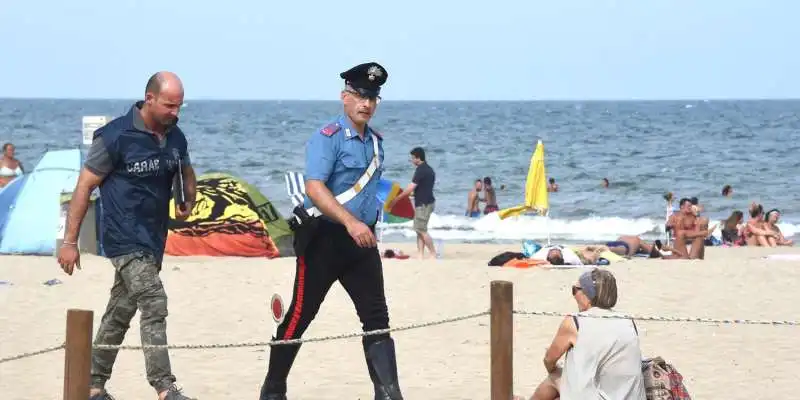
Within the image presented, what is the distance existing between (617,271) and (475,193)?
15.2 m

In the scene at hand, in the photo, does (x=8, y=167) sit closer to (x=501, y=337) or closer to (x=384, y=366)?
(x=384, y=366)

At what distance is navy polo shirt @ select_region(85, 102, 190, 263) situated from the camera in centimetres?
670

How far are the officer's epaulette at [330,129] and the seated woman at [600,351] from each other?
1.37m

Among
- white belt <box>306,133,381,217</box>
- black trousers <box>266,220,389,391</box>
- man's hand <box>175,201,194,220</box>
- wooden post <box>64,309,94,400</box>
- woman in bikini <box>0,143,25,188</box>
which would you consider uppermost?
woman in bikini <box>0,143,25,188</box>

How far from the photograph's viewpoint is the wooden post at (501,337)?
6.09m

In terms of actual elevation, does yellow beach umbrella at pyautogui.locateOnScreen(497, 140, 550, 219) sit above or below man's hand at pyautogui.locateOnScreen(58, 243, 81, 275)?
above

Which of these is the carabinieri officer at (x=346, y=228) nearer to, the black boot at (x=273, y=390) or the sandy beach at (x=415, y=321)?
the black boot at (x=273, y=390)

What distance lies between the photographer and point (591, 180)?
4338cm

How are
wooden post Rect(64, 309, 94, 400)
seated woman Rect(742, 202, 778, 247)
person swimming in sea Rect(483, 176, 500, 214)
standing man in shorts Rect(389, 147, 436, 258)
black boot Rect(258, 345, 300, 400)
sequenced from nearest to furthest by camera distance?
wooden post Rect(64, 309, 94, 400)
black boot Rect(258, 345, 300, 400)
standing man in shorts Rect(389, 147, 436, 258)
seated woman Rect(742, 202, 778, 247)
person swimming in sea Rect(483, 176, 500, 214)

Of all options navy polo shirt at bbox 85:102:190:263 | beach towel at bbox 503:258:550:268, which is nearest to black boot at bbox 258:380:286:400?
navy polo shirt at bbox 85:102:190:263

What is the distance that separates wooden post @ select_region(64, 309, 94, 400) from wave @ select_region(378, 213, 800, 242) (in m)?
19.4

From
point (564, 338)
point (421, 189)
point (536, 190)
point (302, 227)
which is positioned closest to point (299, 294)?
point (302, 227)

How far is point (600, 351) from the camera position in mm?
6484

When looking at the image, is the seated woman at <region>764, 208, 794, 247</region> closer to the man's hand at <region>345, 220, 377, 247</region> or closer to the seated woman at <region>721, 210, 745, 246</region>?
the seated woman at <region>721, 210, 745, 246</region>
